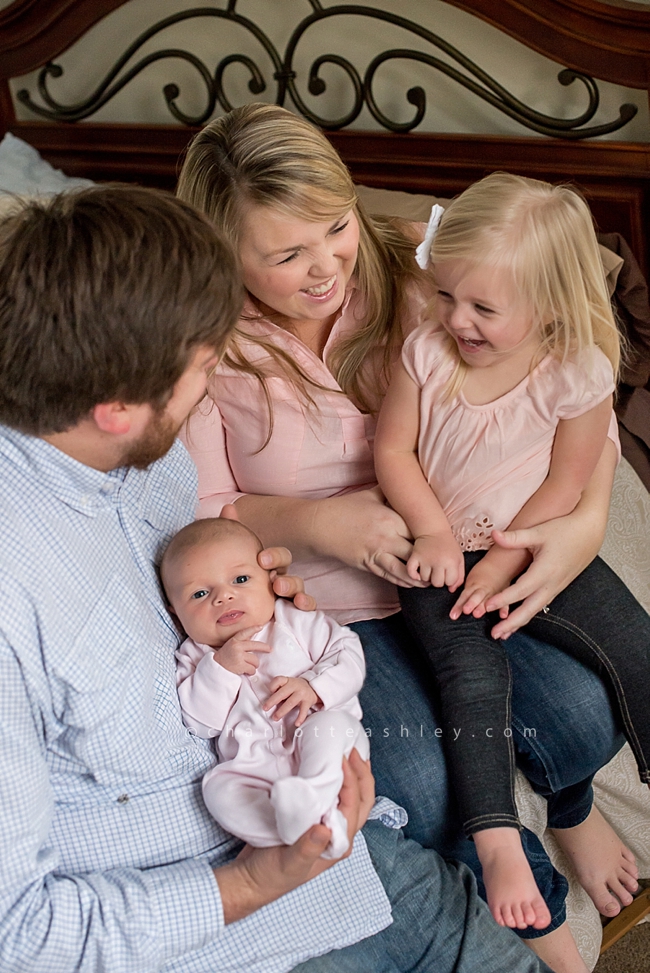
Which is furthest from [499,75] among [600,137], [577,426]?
[577,426]

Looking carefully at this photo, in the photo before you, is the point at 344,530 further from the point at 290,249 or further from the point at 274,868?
the point at 274,868

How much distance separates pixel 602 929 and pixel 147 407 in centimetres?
133

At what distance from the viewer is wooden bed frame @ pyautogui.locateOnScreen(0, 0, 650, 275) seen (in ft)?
7.16

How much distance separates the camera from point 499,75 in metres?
2.38

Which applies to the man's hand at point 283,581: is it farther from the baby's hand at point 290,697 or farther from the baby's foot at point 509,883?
the baby's foot at point 509,883

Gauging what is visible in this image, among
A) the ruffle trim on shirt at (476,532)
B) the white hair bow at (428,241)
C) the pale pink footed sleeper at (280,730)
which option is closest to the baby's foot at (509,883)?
the pale pink footed sleeper at (280,730)

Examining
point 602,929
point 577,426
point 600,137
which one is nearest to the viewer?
point 577,426

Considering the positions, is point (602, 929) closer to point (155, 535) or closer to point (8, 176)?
point (155, 535)

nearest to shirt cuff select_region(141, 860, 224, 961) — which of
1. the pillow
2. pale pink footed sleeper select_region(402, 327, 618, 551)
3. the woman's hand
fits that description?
the woman's hand

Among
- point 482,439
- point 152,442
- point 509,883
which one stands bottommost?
point 509,883

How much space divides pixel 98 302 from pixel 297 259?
567 millimetres

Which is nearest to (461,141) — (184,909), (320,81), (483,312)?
(320,81)

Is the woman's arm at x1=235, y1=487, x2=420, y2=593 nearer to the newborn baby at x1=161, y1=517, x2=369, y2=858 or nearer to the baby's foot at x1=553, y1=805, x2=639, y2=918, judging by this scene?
the newborn baby at x1=161, y1=517, x2=369, y2=858

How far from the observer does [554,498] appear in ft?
5.10
